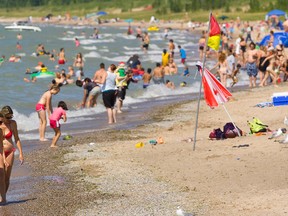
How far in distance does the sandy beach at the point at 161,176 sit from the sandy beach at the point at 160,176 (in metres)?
0.01

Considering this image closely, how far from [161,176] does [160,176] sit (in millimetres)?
21

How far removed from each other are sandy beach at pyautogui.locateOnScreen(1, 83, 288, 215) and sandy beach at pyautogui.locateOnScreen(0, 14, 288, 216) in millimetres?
12

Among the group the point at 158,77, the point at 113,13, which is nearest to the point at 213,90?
the point at 158,77

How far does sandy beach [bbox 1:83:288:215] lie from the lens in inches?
357

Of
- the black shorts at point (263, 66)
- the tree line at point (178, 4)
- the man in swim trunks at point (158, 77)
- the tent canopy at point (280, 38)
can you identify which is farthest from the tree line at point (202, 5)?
the black shorts at point (263, 66)

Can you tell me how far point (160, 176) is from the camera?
35.8 ft

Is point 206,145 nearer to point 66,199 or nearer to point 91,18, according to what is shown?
point 66,199

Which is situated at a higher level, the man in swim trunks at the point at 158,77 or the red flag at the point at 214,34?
the red flag at the point at 214,34

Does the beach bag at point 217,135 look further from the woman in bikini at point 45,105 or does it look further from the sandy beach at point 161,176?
the woman in bikini at point 45,105

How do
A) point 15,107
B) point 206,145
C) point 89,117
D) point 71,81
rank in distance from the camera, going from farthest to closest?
point 71,81 < point 15,107 < point 89,117 < point 206,145

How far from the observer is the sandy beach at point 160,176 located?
29.8 ft

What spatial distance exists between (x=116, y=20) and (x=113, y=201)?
10653 cm

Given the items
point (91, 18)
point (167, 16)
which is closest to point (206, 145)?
point (167, 16)

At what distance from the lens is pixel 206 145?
13.1 m
